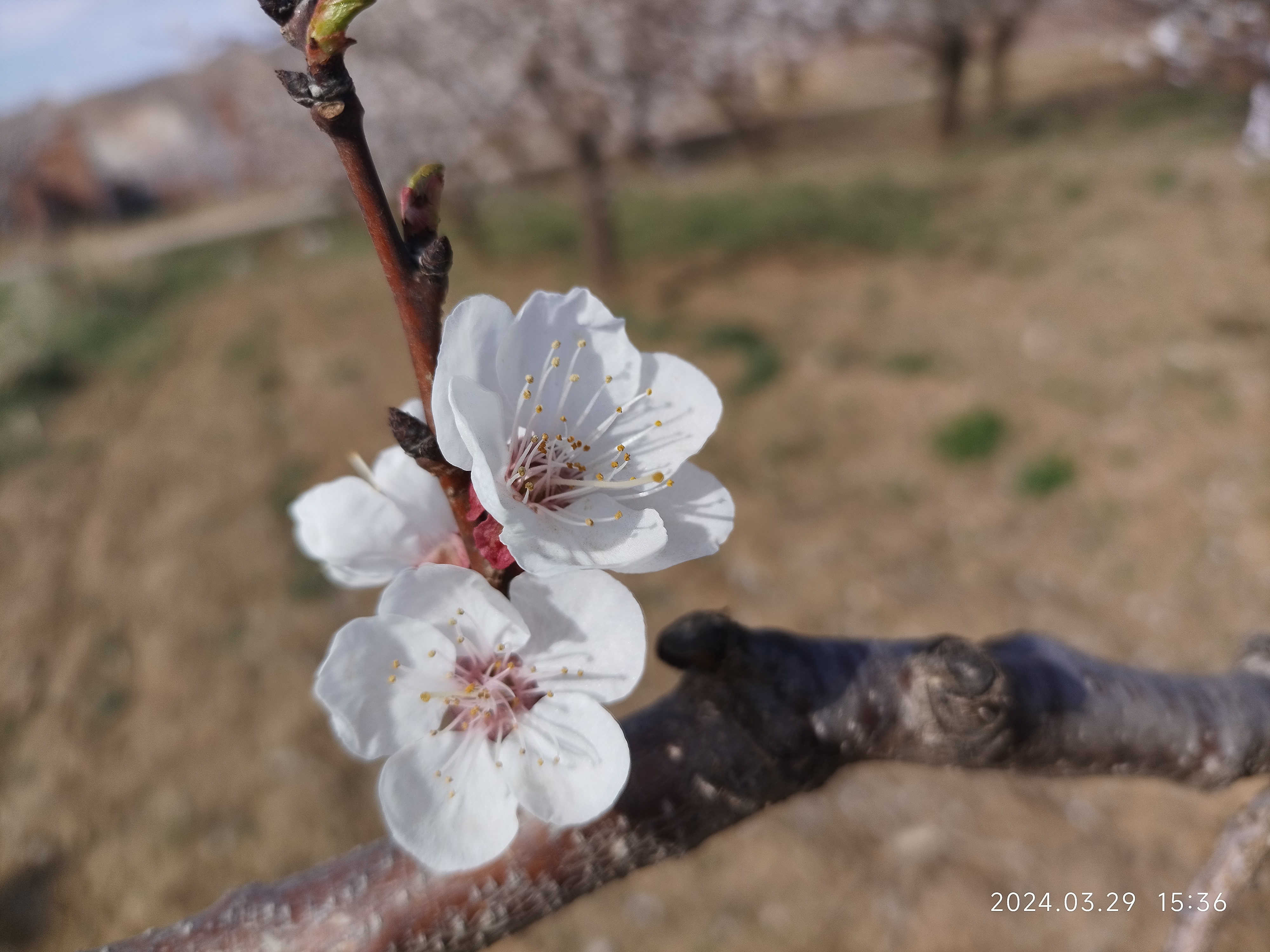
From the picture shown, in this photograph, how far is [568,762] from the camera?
796 millimetres

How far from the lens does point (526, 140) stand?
1021cm

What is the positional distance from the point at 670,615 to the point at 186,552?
3210 millimetres

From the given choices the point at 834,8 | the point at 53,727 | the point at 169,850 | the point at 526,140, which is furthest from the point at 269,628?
the point at 834,8

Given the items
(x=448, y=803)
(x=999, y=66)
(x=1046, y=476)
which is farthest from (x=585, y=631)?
(x=999, y=66)

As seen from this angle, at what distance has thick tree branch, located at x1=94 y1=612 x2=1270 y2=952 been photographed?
902mm

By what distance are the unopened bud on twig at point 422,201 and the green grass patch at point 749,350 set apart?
546cm

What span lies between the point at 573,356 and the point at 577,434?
9 centimetres

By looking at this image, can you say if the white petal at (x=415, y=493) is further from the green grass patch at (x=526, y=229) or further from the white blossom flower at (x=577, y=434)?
the green grass patch at (x=526, y=229)

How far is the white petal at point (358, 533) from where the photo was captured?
0.95m

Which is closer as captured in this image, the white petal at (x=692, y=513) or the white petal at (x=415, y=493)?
the white petal at (x=692, y=513)

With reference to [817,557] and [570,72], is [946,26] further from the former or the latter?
[817,557]

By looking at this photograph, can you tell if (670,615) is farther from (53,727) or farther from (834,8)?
(834,8)

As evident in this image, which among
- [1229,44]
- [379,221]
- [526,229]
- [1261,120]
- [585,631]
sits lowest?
[526,229]

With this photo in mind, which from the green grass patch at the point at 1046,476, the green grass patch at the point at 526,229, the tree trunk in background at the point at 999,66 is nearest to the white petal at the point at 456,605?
the green grass patch at the point at 1046,476
